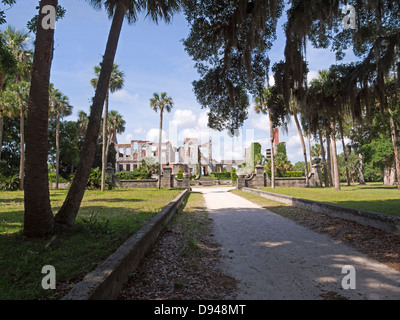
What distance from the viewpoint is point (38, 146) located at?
14.2 feet

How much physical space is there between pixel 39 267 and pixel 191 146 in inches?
2219

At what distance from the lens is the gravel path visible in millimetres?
2828

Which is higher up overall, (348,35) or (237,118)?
(348,35)

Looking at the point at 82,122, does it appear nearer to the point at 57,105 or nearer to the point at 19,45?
the point at 57,105

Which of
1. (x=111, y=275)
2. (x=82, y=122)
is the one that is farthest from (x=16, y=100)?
(x=111, y=275)

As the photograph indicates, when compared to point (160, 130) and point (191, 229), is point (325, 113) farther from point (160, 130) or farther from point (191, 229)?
point (160, 130)

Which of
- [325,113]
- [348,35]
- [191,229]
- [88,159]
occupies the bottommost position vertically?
[191,229]

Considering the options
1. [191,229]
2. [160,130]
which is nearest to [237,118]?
[191,229]

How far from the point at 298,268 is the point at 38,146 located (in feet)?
15.0

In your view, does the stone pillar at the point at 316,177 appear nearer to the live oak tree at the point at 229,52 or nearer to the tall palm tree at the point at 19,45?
the live oak tree at the point at 229,52

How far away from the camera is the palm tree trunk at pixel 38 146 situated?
14.1ft

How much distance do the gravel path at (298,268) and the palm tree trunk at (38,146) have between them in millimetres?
3226
